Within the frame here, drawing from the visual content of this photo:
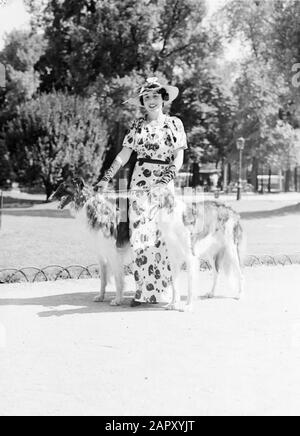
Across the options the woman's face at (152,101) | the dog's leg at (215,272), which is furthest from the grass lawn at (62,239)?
the dog's leg at (215,272)

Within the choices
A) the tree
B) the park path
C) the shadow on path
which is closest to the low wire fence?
the park path

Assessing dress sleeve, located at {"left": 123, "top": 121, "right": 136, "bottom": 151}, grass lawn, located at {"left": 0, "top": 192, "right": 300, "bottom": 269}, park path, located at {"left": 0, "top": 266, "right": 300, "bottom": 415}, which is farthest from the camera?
grass lawn, located at {"left": 0, "top": 192, "right": 300, "bottom": 269}

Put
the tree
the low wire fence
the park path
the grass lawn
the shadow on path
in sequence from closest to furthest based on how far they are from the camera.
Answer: the park path → the shadow on path → the low wire fence → the grass lawn → the tree

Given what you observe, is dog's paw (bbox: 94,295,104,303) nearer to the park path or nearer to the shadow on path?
Answer: the shadow on path

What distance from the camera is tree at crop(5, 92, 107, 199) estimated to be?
112 feet

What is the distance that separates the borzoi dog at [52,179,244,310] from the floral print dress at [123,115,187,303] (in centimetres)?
15

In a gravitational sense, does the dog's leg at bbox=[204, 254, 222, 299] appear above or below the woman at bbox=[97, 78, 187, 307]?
below

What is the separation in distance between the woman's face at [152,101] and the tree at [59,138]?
2615cm

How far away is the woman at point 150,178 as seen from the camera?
802 cm

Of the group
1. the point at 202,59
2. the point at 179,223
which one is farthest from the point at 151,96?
the point at 202,59

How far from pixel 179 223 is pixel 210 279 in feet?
9.00

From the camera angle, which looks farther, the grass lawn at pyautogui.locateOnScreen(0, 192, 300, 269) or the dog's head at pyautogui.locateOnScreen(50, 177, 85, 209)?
the grass lawn at pyautogui.locateOnScreen(0, 192, 300, 269)

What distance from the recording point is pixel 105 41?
33.3 m

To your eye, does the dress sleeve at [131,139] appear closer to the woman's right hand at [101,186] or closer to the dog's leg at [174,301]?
the woman's right hand at [101,186]
